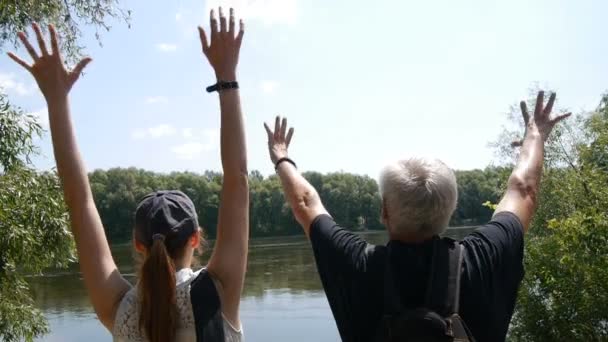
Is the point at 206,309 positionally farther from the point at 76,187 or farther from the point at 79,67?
the point at 79,67

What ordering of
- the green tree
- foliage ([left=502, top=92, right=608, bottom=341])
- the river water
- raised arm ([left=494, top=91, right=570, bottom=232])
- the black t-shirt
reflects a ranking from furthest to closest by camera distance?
the river water
foliage ([left=502, top=92, right=608, bottom=341])
the green tree
raised arm ([left=494, top=91, right=570, bottom=232])
the black t-shirt

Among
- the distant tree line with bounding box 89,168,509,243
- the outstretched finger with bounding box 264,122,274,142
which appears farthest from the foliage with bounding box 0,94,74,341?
the distant tree line with bounding box 89,168,509,243

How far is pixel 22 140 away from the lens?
21.7ft

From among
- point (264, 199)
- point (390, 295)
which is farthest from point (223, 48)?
point (264, 199)

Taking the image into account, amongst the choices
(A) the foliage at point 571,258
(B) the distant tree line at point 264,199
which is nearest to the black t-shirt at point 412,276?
(A) the foliage at point 571,258

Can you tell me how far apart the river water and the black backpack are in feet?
50.4

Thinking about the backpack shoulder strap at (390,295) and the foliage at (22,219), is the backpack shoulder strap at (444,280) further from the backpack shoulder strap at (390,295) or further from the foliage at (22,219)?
the foliage at (22,219)

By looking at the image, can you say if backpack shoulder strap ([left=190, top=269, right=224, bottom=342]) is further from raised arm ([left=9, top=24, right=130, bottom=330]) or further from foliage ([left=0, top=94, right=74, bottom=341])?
foliage ([left=0, top=94, right=74, bottom=341])

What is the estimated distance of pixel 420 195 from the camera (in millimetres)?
1567

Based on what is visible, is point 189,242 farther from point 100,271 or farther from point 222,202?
point 100,271

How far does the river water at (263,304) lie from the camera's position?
17033 mm

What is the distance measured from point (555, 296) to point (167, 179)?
49.0 metres

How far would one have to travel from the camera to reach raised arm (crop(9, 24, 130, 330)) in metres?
1.57

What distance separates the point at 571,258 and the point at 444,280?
9200 mm
